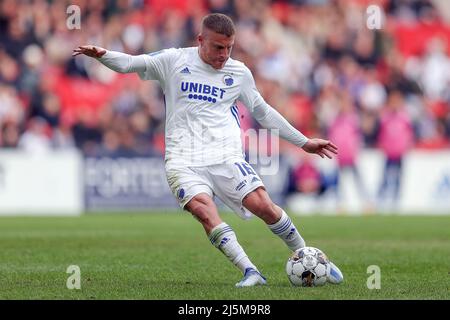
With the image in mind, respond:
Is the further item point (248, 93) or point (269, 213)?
point (248, 93)

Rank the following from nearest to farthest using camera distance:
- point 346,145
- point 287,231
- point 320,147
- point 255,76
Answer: point 287,231 → point 320,147 → point 346,145 → point 255,76

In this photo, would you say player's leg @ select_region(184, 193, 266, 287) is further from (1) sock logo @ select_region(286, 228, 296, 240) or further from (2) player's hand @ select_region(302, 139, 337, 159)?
(2) player's hand @ select_region(302, 139, 337, 159)

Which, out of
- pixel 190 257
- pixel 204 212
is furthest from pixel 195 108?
pixel 190 257

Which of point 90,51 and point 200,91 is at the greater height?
point 90,51

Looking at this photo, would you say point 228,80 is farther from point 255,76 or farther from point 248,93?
point 255,76

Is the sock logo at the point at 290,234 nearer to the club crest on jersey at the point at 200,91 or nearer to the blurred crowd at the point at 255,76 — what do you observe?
the club crest on jersey at the point at 200,91

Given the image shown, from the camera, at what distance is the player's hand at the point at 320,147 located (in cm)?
1021

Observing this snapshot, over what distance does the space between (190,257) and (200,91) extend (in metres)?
3.63

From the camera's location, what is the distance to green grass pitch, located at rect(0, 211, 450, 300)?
9.17m

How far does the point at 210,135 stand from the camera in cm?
1002

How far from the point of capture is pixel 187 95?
394 inches

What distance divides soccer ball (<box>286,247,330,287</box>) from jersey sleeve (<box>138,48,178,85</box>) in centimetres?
206

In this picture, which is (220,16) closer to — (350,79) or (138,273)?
(138,273)

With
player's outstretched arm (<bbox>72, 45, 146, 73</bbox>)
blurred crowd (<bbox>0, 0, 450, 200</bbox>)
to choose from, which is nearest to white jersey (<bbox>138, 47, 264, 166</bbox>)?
player's outstretched arm (<bbox>72, 45, 146, 73</bbox>)
